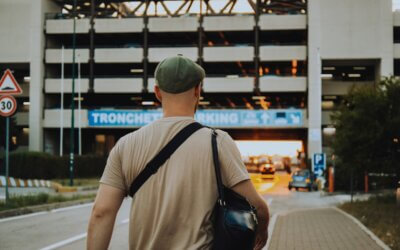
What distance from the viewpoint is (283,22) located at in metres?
53.8

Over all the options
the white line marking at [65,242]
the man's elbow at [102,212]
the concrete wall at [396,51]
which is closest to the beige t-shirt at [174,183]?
the man's elbow at [102,212]

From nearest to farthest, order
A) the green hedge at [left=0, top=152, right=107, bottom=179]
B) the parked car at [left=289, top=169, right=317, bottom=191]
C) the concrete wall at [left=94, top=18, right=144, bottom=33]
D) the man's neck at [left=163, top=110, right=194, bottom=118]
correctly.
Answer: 1. the man's neck at [left=163, top=110, right=194, bottom=118]
2. the parked car at [left=289, top=169, right=317, bottom=191]
3. the green hedge at [left=0, top=152, right=107, bottom=179]
4. the concrete wall at [left=94, top=18, right=144, bottom=33]

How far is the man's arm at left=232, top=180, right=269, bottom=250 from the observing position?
264 centimetres

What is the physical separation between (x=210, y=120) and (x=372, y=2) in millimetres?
17215

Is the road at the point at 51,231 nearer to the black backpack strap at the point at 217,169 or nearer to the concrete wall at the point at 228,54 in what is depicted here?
the black backpack strap at the point at 217,169

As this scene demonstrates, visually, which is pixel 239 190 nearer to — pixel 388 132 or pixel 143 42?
pixel 388 132

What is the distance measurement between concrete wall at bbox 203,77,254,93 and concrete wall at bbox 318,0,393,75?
8.12 meters

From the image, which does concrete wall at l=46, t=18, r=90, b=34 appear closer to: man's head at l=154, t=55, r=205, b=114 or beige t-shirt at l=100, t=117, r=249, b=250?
man's head at l=154, t=55, r=205, b=114

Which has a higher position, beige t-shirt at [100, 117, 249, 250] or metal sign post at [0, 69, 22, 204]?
metal sign post at [0, 69, 22, 204]

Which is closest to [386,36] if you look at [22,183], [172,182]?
[22,183]

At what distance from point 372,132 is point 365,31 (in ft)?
110

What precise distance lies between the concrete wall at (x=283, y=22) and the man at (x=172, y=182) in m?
52.2

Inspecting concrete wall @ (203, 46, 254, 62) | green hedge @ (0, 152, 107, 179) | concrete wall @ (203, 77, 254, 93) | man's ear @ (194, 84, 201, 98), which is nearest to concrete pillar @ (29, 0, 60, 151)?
green hedge @ (0, 152, 107, 179)

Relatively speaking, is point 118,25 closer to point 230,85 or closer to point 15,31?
point 15,31
